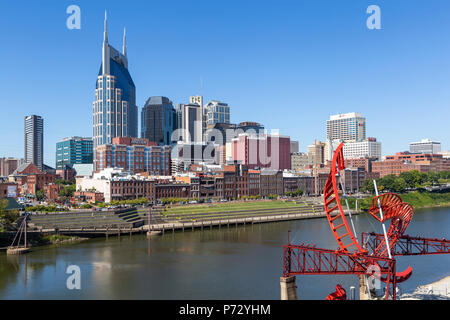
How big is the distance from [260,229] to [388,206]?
56.6 m

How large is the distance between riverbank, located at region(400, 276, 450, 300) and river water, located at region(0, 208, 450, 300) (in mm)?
1916

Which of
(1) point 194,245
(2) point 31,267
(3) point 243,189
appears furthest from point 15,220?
(3) point 243,189

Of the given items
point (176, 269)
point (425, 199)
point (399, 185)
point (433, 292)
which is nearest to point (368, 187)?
point (399, 185)

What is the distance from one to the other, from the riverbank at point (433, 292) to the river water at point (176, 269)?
1916mm

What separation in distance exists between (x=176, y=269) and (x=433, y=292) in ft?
97.3

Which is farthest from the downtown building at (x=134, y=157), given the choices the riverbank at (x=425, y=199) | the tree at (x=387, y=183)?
the tree at (x=387, y=183)

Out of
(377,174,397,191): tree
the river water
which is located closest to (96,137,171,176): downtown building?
(377,174,397,191): tree

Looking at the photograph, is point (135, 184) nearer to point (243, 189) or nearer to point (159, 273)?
point (243, 189)

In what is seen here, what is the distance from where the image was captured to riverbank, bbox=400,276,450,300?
120ft

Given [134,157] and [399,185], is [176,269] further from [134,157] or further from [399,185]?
[134,157]

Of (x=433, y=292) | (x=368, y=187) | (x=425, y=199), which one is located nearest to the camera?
(x=433, y=292)

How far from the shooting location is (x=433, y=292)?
39.5 meters

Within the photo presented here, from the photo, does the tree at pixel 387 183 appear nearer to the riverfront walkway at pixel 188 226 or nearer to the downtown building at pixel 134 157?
the riverfront walkway at pixel 188 226
